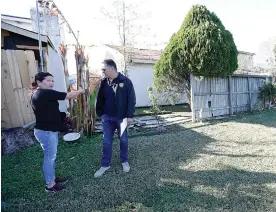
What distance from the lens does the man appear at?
410 cm

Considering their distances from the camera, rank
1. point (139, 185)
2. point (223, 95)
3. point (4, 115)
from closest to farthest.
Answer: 1. point (139, 185)
2. point (4, 115)
3. point (223, 95)

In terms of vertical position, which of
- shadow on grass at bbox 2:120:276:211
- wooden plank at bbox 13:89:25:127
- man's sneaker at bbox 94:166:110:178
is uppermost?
wooden plank at bbox 13:89:25:127

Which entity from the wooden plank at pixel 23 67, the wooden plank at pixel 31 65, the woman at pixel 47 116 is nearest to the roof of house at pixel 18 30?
the wooden plank at pixel 31 65

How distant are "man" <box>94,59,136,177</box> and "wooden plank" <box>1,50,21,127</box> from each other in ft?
9.93

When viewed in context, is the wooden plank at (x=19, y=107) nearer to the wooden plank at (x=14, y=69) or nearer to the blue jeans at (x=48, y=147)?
the wooden plank at (x=14, y=69)

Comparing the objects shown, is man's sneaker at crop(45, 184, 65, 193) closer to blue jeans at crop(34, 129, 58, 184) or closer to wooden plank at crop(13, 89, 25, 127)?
blue jeans at crop(34, 129, 58, 184)

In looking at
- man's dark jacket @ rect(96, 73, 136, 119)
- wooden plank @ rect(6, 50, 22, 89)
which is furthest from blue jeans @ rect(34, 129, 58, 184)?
wooden plank @ rect(6, 50, 22, 89)

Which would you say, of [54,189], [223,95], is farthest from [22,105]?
[223,95]

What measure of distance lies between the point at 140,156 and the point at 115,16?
1167 cm

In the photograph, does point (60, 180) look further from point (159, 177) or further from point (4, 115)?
point (4, 115)

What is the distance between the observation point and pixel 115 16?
14.8 meters

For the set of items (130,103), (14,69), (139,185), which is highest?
(14,69)

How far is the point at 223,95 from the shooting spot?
1015 cm

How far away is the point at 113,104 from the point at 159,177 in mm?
1395
